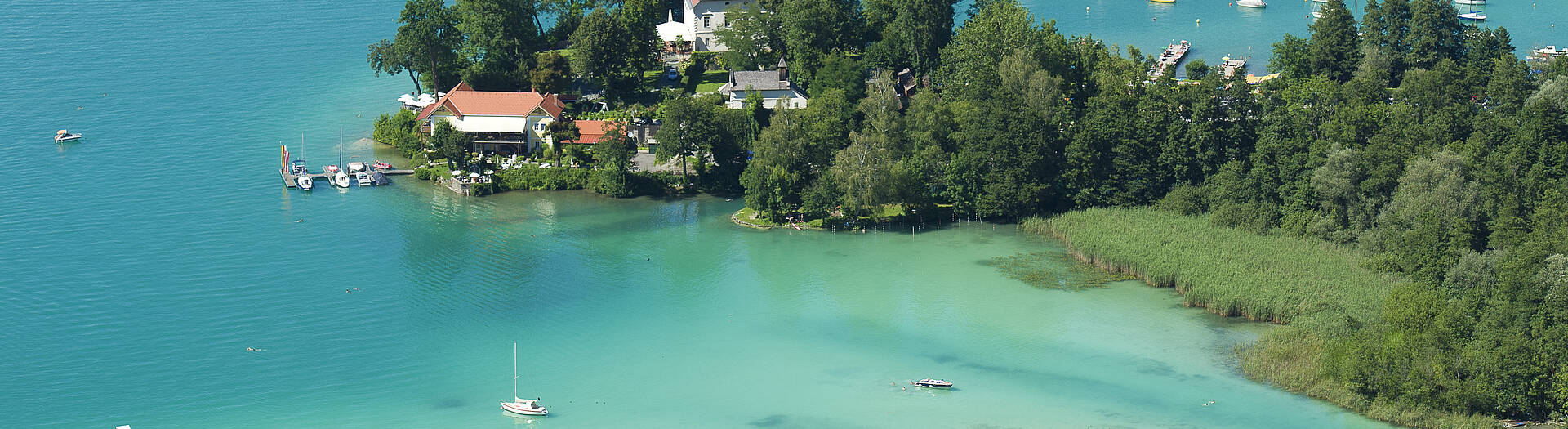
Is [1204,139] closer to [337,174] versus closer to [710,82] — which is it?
[710,82]

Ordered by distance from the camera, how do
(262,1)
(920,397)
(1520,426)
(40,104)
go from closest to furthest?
(1520,426) < (920,397) < (40,104) < (262,1)

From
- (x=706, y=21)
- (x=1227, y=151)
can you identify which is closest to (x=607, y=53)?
(x=706, y=21)

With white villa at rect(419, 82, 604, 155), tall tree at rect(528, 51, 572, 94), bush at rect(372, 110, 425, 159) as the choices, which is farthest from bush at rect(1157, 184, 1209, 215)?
bush at rect(372, 110, 425, 159)

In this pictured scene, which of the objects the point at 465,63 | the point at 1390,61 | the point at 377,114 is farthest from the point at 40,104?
the point at 1390,61

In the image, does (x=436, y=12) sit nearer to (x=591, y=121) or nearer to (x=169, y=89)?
(x=591, y=121)

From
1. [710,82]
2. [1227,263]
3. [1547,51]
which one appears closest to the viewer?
[1227,263]

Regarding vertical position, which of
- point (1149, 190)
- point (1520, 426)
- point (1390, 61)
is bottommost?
point (1520, 426)
